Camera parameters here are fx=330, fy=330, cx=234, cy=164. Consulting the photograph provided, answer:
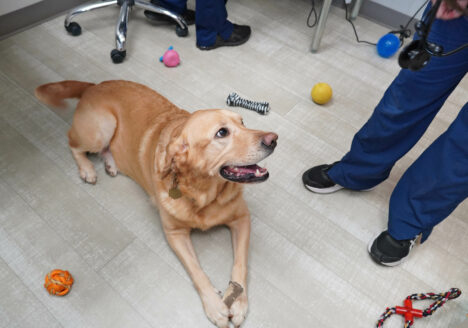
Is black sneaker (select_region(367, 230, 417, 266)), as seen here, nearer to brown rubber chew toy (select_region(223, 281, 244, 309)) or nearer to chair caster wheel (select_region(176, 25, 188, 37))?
brown rubber chew toy (select_region(223, 281, 244, 309))

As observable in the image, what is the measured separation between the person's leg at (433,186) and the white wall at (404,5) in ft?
6.04

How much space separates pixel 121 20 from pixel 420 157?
2076mm

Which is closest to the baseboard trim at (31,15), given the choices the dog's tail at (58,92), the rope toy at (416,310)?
the dog's tail at (58,92)

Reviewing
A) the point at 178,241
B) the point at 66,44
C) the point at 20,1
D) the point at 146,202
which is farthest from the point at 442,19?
the point at 20,1

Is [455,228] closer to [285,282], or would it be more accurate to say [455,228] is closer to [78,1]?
[285,282]

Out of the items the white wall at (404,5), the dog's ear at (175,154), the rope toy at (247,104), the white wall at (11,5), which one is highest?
the white wall at (404,5)

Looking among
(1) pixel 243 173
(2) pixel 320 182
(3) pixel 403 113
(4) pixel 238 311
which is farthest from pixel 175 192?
(3) pixel 403 113

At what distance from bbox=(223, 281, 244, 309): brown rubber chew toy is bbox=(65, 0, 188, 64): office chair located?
5.56 feet

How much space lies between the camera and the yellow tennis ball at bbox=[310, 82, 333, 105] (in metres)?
2.03

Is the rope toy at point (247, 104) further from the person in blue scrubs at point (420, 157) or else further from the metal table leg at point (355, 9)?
the metal table leg at point (355, 9)

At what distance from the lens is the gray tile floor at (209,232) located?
1310 millimetres

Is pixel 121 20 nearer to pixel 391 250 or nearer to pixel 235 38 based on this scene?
pixel 235 38

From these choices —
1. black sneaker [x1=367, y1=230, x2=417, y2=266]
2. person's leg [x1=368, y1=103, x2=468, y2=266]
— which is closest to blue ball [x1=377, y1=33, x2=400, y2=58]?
person's leg [x1=368, y1=103, x2=468, y2=266]

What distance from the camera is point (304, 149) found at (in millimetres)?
1872
